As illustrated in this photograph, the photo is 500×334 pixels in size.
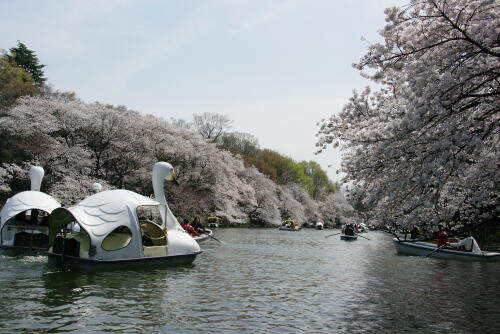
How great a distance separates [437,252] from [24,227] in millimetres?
20549

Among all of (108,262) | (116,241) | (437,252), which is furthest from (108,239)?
(437,252)

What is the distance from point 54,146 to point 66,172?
223cm

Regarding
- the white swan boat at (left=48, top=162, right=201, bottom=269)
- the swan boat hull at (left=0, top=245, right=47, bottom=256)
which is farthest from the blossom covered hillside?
the white swan boat at (left=48, top=162, right=201, bottom=269)

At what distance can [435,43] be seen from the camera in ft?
38.2

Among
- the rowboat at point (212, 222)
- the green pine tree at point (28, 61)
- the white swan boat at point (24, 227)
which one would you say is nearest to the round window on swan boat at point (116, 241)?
the white swan boat at point (24, 227)

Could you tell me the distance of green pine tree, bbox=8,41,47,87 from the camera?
66938 mm

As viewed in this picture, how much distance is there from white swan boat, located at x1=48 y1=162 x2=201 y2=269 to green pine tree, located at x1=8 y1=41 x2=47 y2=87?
5347 cm

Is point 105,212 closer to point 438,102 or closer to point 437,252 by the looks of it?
point 438,102

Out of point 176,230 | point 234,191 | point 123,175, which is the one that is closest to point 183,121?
point 234,191

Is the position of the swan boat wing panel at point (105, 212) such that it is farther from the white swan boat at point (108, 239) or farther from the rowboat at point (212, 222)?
the rowboat at point (212, 222)

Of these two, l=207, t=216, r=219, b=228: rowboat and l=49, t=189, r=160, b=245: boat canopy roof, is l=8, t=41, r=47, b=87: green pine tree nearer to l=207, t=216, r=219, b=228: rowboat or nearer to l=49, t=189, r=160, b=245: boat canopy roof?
l=207, t=216, r=219, b=228: rowboat

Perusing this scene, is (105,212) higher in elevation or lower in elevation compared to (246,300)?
higher

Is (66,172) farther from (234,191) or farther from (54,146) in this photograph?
(234,191)

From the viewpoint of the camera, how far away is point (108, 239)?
1958 cm
